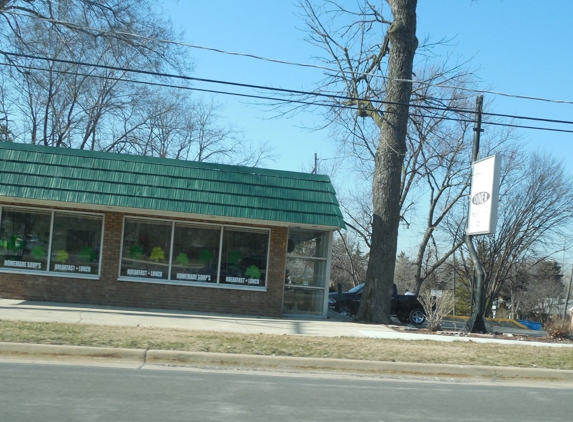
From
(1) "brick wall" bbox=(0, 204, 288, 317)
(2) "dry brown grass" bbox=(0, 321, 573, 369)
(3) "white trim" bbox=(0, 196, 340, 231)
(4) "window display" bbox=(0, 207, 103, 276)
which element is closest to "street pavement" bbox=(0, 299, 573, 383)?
(2) "dry brown grass" bbox=(0, 321, 573, 369)

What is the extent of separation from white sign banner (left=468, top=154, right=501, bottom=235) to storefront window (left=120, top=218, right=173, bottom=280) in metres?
8.44

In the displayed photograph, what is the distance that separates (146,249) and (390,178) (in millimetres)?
7276

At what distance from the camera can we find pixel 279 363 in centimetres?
998

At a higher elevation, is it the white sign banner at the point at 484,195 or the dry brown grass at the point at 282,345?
the white sign banner at the point at 484,195

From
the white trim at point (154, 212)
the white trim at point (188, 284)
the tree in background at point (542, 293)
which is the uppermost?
the white trim at point (154, 212)

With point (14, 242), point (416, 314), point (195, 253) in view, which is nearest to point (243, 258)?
point (195, 253)

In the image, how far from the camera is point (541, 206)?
4000 cm

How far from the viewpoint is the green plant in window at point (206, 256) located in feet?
58.1

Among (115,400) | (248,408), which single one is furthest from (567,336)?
(115,400)

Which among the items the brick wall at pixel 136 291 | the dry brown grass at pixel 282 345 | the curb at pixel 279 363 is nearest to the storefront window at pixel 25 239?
the brick wall at pixel 136 291

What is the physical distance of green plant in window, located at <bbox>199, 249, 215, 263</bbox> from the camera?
58.1ft

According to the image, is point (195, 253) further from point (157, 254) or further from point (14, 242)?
point (14, 242)

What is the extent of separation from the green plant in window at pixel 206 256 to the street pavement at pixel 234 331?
1637 millimetres

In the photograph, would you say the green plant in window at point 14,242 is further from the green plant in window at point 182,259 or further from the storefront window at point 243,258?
the storefront window at point 243,258
